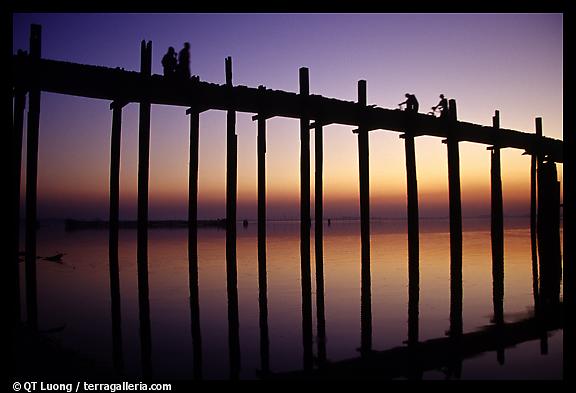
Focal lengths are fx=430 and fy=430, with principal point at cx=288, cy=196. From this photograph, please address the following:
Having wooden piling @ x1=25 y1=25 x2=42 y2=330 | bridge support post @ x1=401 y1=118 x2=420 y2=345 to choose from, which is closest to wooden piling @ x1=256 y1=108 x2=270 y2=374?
bridge support post @ x1=401 y1=118 x2=420 y2=345

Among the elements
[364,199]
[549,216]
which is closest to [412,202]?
[364,199]

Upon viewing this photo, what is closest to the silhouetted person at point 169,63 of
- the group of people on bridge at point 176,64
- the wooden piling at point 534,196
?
the group of people on bridge at point 176,64

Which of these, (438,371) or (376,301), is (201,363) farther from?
(376,301)

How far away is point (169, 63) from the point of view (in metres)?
8.24

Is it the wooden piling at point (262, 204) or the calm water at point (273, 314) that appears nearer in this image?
the calm water at point (273, 314)

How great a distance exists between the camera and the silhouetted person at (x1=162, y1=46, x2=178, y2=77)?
824cm

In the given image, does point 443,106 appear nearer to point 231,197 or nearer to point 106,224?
point 231,197

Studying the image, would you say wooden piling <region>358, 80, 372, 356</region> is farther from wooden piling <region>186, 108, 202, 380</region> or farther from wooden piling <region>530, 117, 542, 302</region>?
wooden piling <region>530, 117, 542, 302</region>

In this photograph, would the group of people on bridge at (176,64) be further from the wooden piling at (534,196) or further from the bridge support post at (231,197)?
the wooden piling at (534,196)

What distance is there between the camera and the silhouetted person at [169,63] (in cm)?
824
